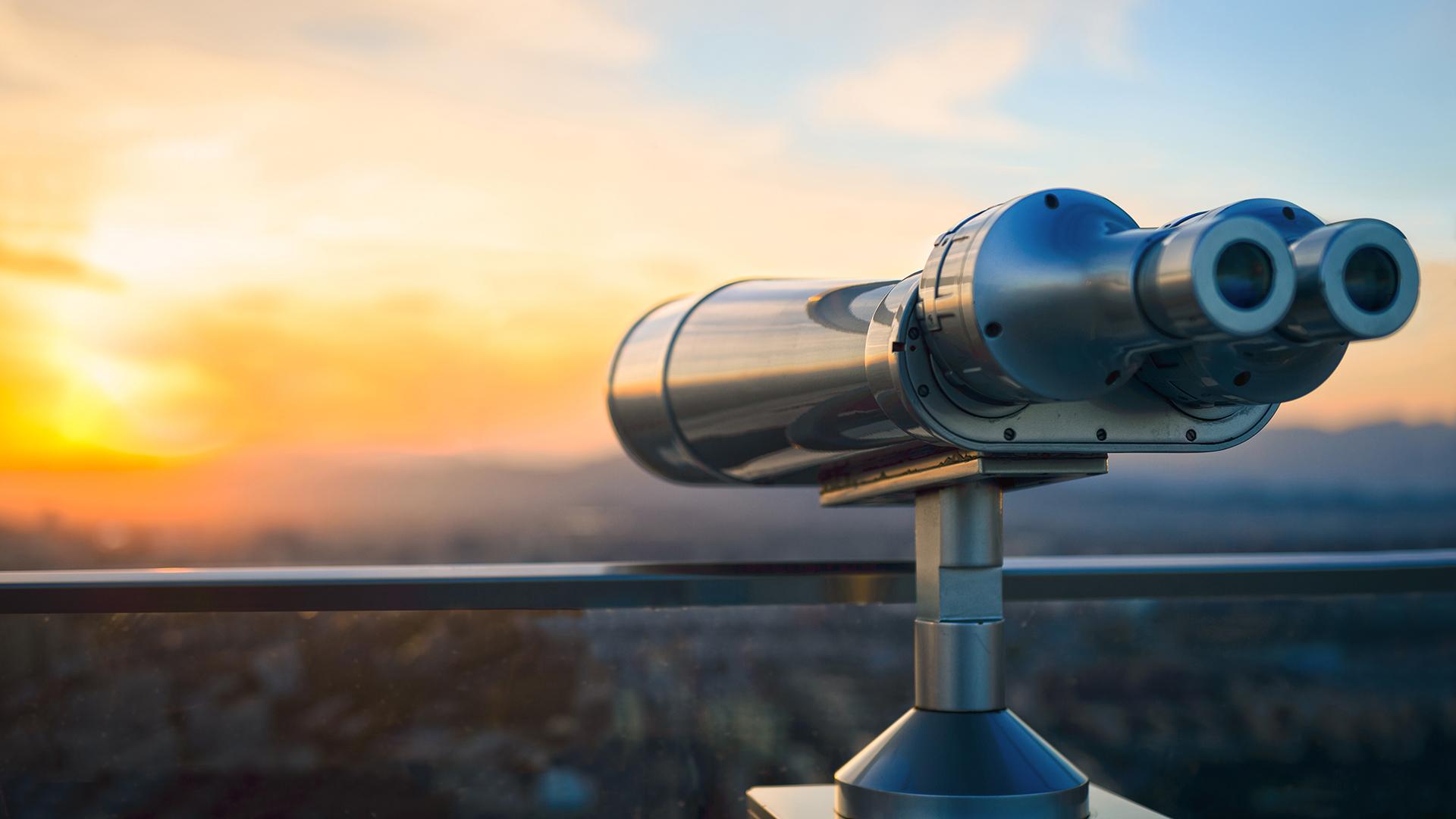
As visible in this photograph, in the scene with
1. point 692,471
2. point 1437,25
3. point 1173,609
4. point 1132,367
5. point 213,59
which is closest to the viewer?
point 1132,367

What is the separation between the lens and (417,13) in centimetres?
137

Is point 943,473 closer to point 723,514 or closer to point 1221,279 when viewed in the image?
point 1221,279

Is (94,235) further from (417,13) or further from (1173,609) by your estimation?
(1173,609)

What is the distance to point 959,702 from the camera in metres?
0.71

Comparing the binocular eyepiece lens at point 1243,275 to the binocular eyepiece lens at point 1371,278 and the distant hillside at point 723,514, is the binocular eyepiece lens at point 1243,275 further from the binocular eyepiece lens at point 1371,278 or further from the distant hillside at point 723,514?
the distant hillside at point 723,514

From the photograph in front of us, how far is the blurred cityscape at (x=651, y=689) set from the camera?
961 millimetres

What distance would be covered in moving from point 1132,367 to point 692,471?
0.44 meters

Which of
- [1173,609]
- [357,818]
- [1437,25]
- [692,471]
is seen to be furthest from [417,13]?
[1437,25]

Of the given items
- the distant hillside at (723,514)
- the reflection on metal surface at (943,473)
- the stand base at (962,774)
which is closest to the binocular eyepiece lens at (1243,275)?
the reflection on metal surface at (943,473)

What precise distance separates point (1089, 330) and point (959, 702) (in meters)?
0.26

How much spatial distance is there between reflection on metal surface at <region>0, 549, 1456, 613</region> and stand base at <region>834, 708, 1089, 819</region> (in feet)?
0.93

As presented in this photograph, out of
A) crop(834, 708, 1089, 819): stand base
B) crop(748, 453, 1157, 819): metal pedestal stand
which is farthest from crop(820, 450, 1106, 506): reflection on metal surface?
crop(834, 708, 1089, 819): stand base

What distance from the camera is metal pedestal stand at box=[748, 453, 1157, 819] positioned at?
0.67 meters

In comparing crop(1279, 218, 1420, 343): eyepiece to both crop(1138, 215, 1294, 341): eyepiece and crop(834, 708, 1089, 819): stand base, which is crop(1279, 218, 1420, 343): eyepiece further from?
crop(834, 708, 1089, 819): stand base
